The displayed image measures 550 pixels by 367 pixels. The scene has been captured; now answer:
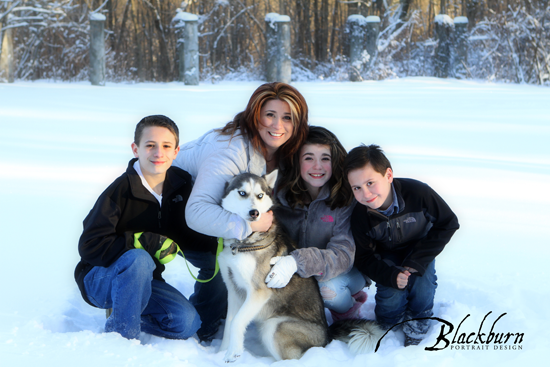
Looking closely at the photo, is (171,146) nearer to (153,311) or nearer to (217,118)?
(153,311)

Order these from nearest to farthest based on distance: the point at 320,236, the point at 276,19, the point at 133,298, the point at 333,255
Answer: the point at 133,298 < the point at 333,255 < the point at 320,236 < the point at 276,19

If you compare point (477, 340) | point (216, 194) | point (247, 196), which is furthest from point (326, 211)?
point (477, 340)

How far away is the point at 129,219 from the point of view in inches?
102

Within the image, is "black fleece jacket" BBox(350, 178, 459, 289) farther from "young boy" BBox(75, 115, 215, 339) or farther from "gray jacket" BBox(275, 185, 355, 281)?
"young boy" BBox(75, 115, 215, 339)

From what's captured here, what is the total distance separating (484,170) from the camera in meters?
5.79

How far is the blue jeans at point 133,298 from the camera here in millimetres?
2387

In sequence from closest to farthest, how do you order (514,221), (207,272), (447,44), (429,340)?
(429,340)
(207,272)
(514,221)
(447,44)

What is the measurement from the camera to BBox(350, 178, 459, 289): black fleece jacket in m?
2.77

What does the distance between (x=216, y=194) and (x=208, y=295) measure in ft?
2.62

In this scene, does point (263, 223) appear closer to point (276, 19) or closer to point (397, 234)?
point (397, 234)

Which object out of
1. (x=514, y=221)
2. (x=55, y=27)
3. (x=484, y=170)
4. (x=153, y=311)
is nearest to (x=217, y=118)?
(x=484, y=170)

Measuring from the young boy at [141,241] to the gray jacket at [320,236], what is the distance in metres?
Result: 0.67

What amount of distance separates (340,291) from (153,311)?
1135 mm

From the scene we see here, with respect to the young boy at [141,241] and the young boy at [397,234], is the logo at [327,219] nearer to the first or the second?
the young boy at [397,234]
